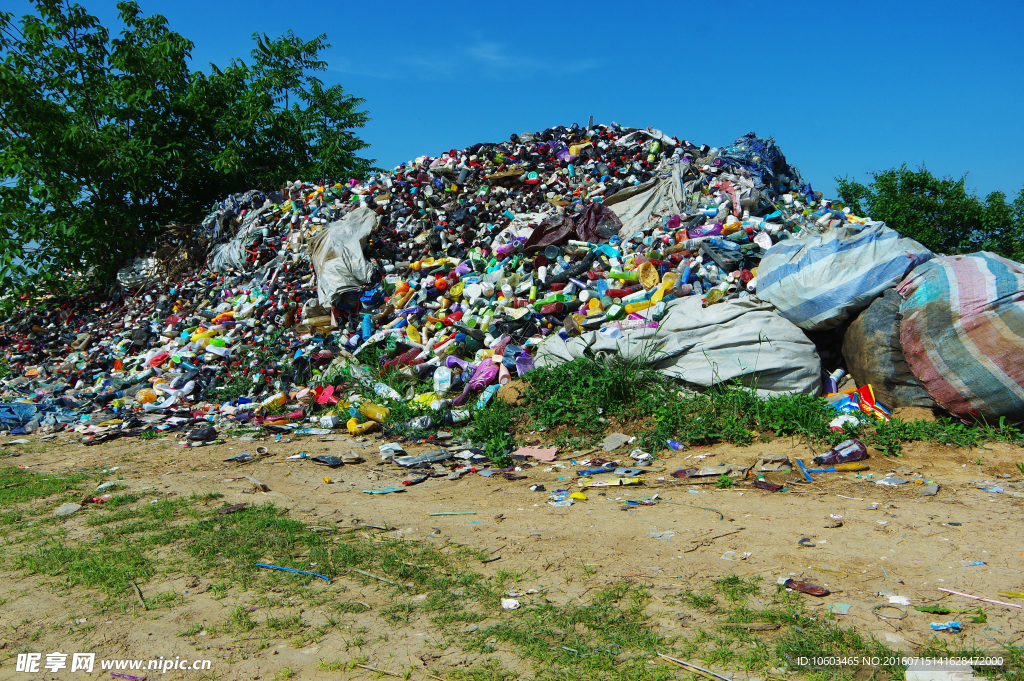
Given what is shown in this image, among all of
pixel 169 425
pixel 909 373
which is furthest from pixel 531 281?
pixel 169 425

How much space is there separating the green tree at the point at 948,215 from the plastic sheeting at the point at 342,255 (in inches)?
454

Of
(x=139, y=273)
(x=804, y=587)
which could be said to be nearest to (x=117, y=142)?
(x=139, y=273)

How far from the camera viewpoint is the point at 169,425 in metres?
5.49

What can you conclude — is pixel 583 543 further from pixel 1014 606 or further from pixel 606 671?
pixel 1014 606

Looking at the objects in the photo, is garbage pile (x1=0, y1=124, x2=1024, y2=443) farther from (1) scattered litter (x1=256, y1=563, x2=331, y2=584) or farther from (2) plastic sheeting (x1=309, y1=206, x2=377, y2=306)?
(1) scattered litter (x1=256, y1=563, x2=331, y2=584)

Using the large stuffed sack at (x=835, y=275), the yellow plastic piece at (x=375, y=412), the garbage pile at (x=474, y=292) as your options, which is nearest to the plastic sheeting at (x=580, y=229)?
the garbage pile at (x=474, y=292)

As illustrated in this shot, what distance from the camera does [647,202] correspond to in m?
6.55

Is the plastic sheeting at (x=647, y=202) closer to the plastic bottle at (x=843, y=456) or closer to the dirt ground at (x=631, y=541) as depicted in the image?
the dirt ground at (x=631, y=541)

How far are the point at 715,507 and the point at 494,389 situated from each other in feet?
7.40

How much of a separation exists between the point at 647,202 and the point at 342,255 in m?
3.38

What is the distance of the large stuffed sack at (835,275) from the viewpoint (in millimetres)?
4293

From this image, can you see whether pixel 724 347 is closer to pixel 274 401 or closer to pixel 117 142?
pixel 274 401

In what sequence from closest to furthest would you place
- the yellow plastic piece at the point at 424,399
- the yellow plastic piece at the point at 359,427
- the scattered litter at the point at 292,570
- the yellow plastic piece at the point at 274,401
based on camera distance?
the scattered litter at the point at 292,570
the yellow plastic piece at the point at 359,427
the yellow plastic piece at the point at 424,399
the yellow plastic piece at the point at 274,401

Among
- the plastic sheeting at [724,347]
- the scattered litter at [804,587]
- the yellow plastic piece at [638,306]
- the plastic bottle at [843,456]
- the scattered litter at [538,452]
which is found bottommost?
the scattered litter at [804,587]
